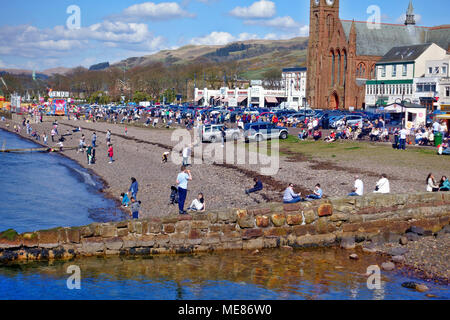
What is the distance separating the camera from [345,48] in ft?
323

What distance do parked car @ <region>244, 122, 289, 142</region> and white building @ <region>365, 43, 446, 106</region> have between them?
3495 cm

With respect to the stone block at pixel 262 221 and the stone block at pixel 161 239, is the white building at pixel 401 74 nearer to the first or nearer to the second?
the stone block at pixel 262 221

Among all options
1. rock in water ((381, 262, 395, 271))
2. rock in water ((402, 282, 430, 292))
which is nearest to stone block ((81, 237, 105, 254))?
rock in water ((381, 262, 395, 271))

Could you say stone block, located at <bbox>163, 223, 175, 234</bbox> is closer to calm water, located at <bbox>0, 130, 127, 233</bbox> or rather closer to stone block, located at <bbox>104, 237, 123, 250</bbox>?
stone block, located at <bbox>104, 237, 123, 250</bbox>

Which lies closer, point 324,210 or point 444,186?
point 324,210

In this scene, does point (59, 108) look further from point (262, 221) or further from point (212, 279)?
point (212, 279)

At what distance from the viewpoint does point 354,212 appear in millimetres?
17875

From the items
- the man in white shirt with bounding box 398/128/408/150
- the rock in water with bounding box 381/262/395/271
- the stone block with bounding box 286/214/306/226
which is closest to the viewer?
the rock in water with bounding box 381/262/395/271

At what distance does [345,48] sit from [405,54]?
14.5m

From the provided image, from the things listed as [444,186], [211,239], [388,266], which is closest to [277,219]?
[211,239]

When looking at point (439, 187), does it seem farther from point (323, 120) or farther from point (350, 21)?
point (350, 21)

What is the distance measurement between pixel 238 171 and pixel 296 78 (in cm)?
10408

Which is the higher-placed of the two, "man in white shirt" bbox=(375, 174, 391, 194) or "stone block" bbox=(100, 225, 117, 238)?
"man in white shirt" bbox=(375, 174, 391, 194)

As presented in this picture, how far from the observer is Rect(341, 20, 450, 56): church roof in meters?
98.9
